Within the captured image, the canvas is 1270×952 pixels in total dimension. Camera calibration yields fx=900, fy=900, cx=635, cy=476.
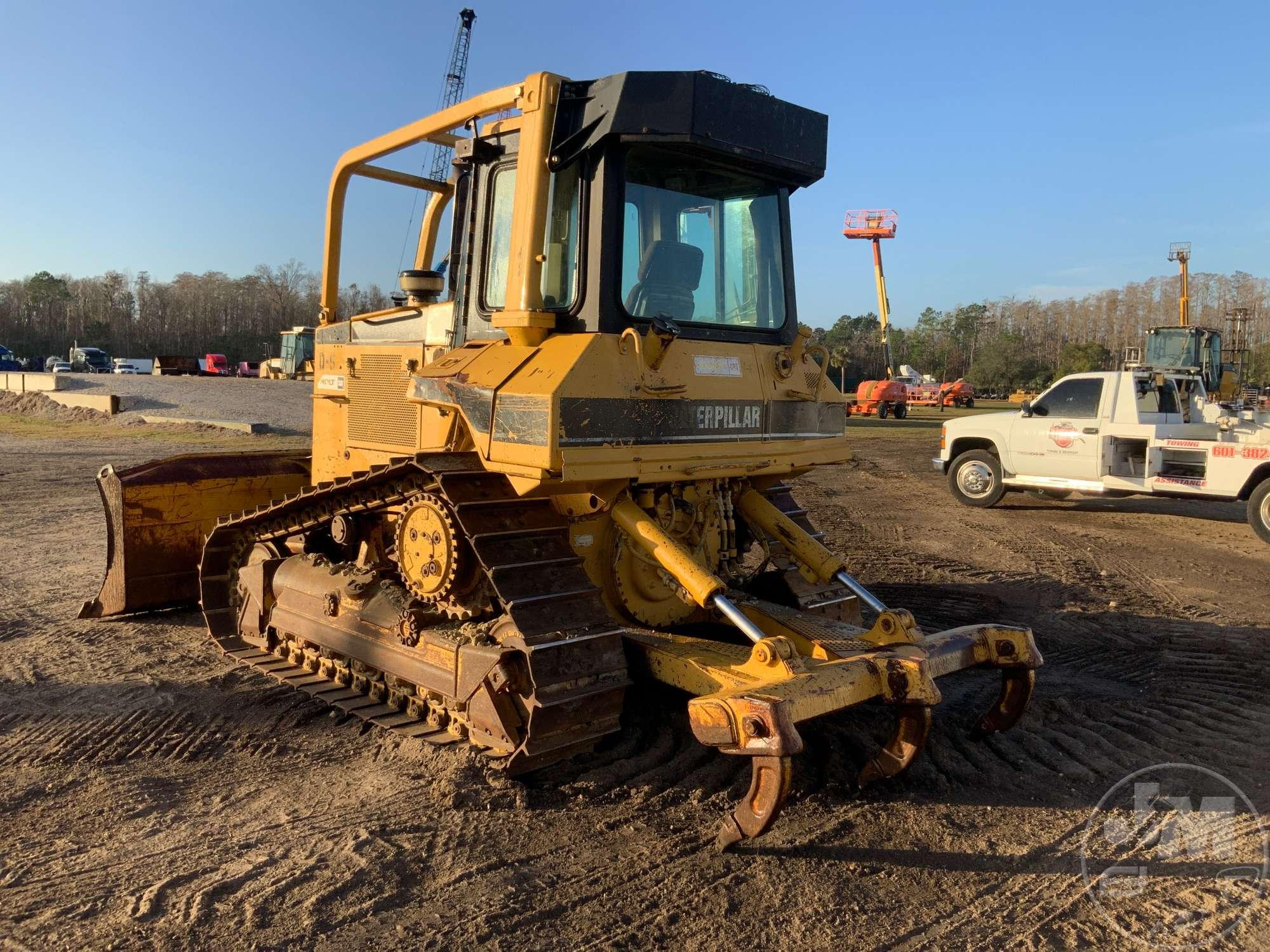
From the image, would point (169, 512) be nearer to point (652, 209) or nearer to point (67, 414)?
point (652, 209)

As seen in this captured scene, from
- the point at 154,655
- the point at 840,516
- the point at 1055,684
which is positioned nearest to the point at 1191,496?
the point at 840,516

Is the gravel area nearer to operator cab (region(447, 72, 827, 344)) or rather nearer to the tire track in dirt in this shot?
the tire track in dirt

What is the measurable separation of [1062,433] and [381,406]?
10.6 metres

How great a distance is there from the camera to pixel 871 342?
86562 millimetres

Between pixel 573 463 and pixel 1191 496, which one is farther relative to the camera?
pixel 1191 496

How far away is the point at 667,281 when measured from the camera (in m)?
4.59

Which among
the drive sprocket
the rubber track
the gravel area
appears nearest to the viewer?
the rubber track

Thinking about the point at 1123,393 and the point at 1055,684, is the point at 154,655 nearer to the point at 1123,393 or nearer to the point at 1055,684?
the point at 1055,684

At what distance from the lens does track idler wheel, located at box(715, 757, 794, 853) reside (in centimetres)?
332

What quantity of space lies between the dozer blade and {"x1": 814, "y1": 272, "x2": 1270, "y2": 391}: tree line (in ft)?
197

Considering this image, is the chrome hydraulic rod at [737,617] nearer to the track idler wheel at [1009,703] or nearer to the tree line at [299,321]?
the track idler wheel at [1009,703]

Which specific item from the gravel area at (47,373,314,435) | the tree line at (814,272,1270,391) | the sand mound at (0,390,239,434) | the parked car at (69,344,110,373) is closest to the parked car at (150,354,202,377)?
the parked car at (69,344,110,373)

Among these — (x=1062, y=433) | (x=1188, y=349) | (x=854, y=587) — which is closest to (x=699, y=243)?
(x=854, y=587)

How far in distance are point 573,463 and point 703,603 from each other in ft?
2.78
